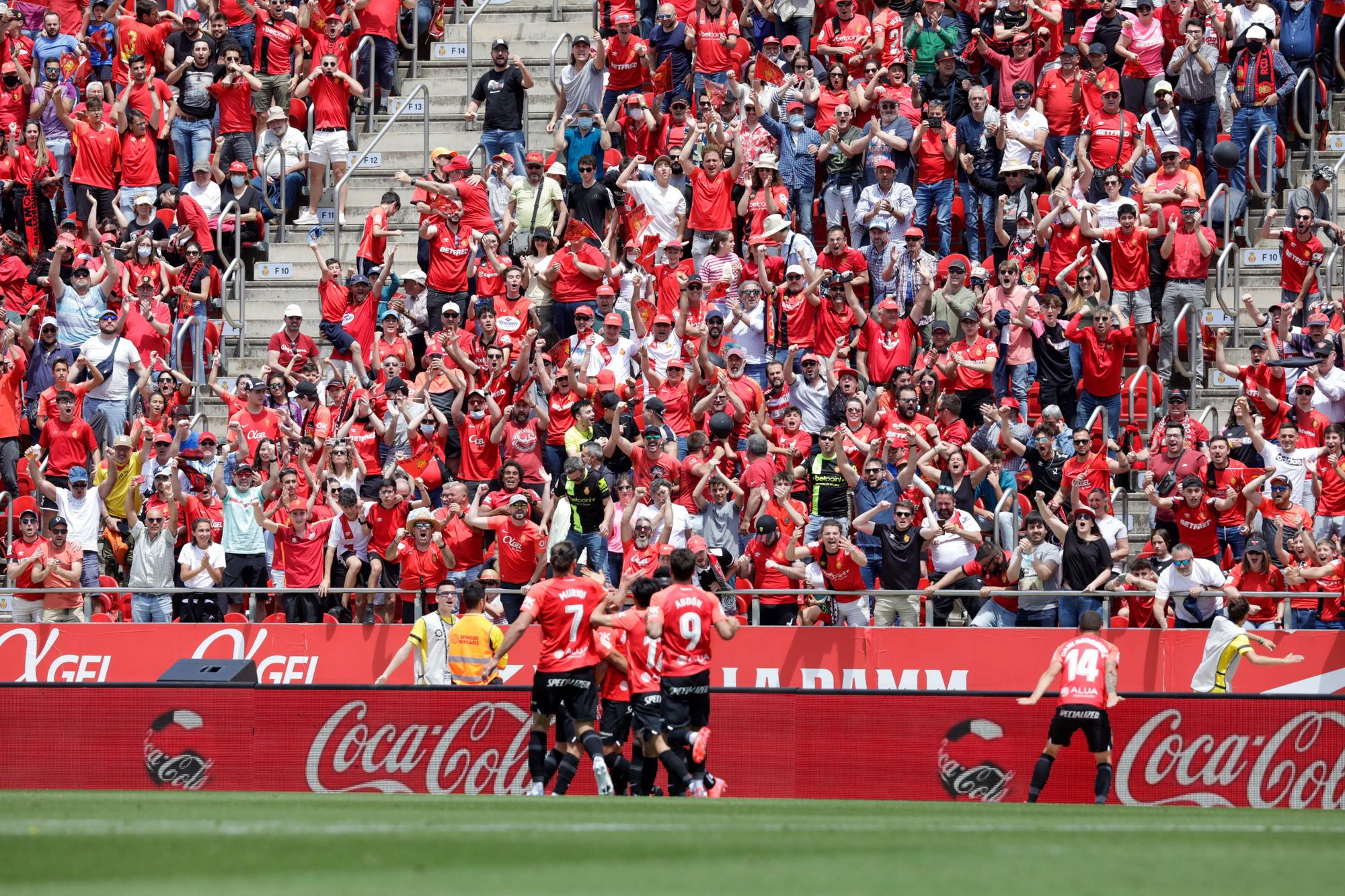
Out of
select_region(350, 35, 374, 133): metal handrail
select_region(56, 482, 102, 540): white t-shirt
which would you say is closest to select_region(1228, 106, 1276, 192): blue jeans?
select_region(350, 35, 374, 133): metal handrail

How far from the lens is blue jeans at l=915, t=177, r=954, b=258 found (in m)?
21.3

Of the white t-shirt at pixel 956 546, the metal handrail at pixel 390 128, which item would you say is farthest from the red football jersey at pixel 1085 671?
the metal handrail at pixel 390 128

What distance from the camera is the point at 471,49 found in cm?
2531

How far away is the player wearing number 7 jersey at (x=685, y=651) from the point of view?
46.4 ft

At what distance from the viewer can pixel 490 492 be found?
63.9 ft

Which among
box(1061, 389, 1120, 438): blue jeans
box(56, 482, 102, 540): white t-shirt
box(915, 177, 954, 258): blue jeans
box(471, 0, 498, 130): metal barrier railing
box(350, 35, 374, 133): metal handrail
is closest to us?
box(1061, 389, 1120, 438): blue jeans

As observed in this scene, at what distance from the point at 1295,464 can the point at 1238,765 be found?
4.00 m

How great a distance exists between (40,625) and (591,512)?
17.3ft

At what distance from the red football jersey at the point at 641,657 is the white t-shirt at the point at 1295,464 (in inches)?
269

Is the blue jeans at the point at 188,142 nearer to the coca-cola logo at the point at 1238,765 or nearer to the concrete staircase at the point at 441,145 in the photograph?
the concrete staircase at the point at 441,145

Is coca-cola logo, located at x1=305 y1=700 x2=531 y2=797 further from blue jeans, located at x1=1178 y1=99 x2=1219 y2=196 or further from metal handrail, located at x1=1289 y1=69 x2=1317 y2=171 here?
metal handrail, located at x1=1289 y1=69 x2=1317 y2=171

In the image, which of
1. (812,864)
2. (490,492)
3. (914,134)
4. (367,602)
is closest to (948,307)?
(914,134)

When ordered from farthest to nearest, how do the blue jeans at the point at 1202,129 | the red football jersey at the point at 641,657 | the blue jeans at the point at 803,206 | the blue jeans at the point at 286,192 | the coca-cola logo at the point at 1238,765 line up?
1. the blue jeans at the point at 286,192
2. the blue jeans at the point at 803,206
3. the blue jeans at the point at 1202,129
4. the coca-cola logo at the point at 1238,765
5. the red football jersey at the point at 641,657

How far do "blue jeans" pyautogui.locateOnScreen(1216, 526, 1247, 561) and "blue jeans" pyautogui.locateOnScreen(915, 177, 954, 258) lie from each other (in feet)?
15.8
